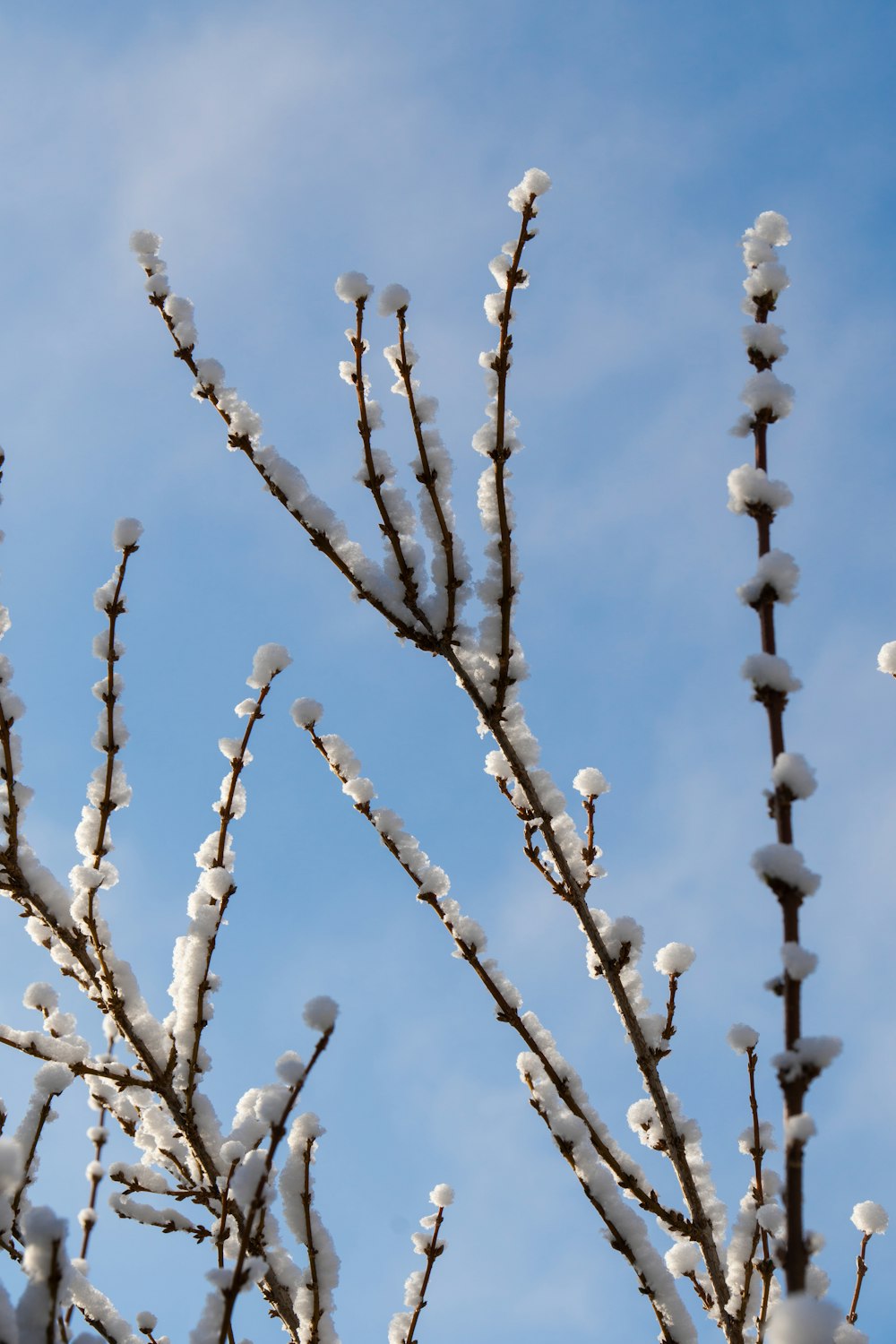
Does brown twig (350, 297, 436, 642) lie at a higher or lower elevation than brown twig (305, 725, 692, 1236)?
higher

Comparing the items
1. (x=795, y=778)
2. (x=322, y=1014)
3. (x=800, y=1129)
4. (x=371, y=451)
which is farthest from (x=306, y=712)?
(x=800, y=1129)

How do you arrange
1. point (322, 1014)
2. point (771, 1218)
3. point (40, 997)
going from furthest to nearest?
point (40, 997)
point (771, 1218)
point (322, 1014)

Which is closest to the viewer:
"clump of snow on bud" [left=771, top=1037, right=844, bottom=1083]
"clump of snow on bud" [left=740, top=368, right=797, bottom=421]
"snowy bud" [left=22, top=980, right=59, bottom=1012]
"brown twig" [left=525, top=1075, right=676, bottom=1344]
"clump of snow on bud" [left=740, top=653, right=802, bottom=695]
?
"clump of snow on bud" [left=771, top=1037, right=844, bottom=1083]

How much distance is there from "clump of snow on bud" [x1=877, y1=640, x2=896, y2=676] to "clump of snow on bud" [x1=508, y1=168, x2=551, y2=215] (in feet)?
5.60

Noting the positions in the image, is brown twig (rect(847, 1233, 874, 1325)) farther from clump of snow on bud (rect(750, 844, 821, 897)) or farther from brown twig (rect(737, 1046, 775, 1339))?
clump of snow on bud (rect(750, 844, 821, 897))

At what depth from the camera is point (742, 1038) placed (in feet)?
11.3

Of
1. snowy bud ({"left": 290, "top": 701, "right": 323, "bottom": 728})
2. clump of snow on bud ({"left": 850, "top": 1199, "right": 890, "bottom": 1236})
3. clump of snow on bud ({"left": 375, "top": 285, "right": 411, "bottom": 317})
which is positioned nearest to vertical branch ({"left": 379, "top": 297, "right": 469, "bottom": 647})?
clump of snow on bud ({"left": 375, "top": 285, "right": 411, "bottom": 317})

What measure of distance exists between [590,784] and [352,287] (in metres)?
1.95

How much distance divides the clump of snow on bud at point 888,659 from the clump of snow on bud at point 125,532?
251 cm

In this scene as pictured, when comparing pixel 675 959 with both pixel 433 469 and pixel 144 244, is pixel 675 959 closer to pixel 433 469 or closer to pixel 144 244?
pixel 433 469

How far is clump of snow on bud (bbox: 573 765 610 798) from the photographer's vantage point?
150 inches

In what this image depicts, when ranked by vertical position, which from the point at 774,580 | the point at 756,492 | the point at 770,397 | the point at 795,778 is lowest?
the point at 795,778

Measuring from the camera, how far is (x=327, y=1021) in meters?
1.91

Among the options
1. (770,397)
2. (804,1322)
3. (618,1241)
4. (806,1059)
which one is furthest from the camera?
(618,1241)
